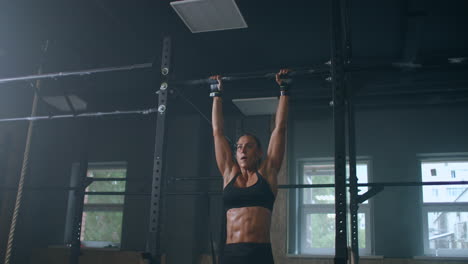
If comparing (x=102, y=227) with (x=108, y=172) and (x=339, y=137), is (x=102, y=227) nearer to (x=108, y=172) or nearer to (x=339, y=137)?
(x=108, y=172)

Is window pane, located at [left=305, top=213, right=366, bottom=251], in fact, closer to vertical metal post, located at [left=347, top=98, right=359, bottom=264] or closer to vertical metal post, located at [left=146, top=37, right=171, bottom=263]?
vertical metal post, located at [left=347, top=98, right=359, bottom=264]

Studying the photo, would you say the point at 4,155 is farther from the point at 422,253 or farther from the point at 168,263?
the point at 422,253

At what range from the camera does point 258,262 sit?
2.45 m

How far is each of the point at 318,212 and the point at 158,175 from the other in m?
3.58

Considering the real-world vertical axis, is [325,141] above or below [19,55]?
below

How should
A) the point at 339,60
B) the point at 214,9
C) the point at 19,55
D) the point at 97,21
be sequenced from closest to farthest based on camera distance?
the point at 339,60 < the point at 214,9 < the point at 97,21 < the point at 19,55

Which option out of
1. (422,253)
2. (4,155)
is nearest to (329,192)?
(422,253)

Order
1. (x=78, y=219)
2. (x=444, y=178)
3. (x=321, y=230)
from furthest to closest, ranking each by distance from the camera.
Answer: (x=321, y=230)
(x=444, y=178)
(x=78, y=219)

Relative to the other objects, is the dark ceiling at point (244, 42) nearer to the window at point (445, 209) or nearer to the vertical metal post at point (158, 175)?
the window at point (445, 209)

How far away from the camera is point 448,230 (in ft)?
17.0

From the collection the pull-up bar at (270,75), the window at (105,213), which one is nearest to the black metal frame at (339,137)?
the pull-up bar at (270,75)

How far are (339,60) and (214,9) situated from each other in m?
1.36

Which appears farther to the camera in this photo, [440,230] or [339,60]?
[440,230]

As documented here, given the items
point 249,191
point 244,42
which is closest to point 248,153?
point 249,191
